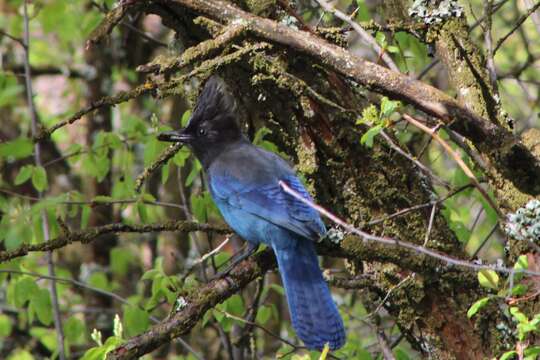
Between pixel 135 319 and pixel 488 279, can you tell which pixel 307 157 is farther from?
pixel 135 319

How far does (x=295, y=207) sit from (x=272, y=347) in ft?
A: 9.09

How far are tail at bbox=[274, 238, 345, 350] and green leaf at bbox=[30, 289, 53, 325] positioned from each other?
122cm

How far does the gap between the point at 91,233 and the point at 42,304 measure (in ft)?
4.53

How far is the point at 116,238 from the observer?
7.02 metres

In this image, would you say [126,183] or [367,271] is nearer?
[367,271]

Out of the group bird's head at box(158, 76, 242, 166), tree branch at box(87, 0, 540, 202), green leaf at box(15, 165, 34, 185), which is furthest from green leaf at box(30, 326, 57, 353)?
tree branch at box(87, 0, 540, 202)

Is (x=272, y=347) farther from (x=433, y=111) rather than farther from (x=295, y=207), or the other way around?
(x=433, y=111)

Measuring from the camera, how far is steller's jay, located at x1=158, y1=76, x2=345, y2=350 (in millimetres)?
3252

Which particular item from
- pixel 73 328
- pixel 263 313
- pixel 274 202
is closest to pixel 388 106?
pixel 274 202

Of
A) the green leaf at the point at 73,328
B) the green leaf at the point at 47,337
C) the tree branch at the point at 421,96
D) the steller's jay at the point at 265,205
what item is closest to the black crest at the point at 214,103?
the steller's jay at the point at 265,205

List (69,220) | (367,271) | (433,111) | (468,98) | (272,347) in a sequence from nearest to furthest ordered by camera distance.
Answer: (433,111), (468,98), (367,271), (272,347), (69,220)

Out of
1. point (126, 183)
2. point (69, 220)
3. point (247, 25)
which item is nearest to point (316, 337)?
point (247, 25)

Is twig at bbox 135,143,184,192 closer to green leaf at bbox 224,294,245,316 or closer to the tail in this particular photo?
the tail

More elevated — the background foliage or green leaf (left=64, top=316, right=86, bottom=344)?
the background foliage
